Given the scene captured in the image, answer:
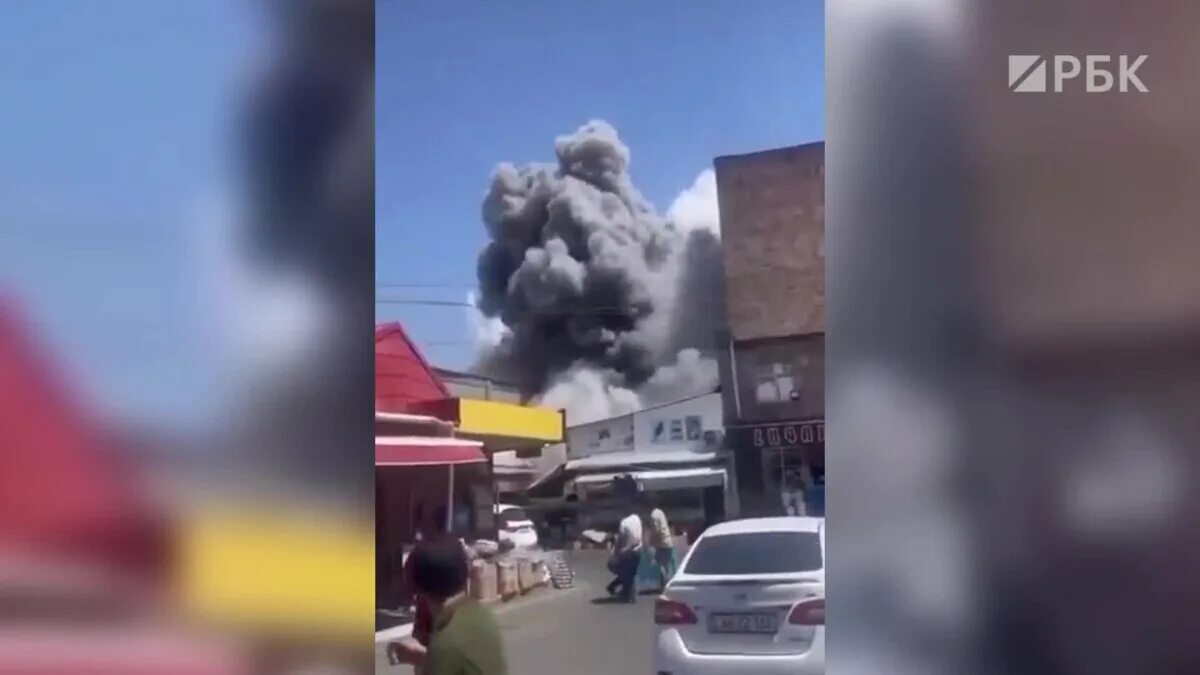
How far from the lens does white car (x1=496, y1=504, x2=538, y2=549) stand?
2.07 meters

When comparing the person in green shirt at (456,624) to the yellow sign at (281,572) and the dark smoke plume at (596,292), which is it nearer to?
the yellow sign at (281,572)

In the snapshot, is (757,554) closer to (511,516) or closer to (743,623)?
(743,623)

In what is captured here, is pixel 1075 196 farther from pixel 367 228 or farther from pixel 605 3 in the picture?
pixel 367 228

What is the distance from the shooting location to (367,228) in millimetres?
2109

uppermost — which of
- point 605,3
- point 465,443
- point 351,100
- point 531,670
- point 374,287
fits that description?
point 605,3

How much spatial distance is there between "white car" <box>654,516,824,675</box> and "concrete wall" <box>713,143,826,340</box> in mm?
305

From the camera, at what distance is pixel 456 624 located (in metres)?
2.08

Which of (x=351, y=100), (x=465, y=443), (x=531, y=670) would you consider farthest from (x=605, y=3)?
(x=531, y=670)

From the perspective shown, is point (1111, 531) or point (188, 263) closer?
point (1111, 531)

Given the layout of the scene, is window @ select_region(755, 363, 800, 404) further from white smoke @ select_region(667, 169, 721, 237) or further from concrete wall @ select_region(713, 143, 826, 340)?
white smoke @ select_region(667, 169, 721, 237)

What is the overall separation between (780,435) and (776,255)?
0.28 meters

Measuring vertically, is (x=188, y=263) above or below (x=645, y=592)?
above

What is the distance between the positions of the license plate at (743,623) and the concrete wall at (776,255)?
0.42 m

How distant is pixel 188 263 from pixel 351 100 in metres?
0.38
